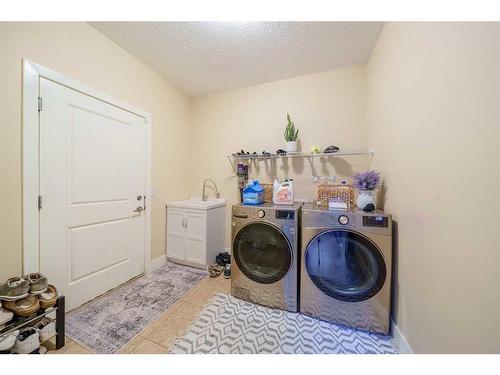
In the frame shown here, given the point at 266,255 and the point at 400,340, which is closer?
the point at 400,340

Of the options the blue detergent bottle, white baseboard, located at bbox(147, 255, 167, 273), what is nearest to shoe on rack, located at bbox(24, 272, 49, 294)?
white baseboard, located at bbox(147, 255, 167, 273)

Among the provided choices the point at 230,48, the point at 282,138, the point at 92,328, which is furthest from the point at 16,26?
the point at 282,138

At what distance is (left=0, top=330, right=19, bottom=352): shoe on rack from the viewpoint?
3.02 feet

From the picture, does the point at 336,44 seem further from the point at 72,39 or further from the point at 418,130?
the point at 72,39

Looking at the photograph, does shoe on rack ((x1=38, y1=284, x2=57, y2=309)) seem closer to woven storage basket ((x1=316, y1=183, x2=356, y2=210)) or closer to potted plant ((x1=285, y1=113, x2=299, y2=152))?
woven storage basket ((x1=316, y1=183, x2=356, y2=210))

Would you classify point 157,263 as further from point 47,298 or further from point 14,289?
point 14,289

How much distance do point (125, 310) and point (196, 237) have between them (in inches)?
37.1

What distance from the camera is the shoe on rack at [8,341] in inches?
36.2

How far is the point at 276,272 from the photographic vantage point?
5.10 ft

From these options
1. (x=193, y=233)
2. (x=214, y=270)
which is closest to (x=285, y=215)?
(x=214, y=270)

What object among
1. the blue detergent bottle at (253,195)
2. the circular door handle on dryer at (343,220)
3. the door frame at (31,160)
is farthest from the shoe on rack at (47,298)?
the circular door handle on dryer at (343,220)

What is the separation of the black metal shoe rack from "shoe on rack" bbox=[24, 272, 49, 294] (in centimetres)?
12

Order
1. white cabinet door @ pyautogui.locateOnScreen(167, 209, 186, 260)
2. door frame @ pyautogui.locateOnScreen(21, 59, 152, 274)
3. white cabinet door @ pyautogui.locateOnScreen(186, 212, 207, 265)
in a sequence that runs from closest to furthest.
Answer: door frame @ pyautogui.locateOnScreen(21, 59, 152, 274) < white cabinet door @ pyautogui.locateOnScreen(186, 212, 207, 265) < white cabinet door @ pyautogui.locateOnScreen(167, 209, 186, 260)

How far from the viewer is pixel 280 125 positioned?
7.73ft
